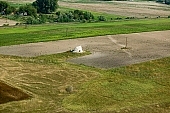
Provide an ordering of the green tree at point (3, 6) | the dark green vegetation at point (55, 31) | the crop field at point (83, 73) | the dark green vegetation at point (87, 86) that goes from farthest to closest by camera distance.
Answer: the green tree at point (3, 6) → the dark green vegetation at point (55, 31) → the crop field at point (83, 73) → the dark green vegetation at point (87, 86)

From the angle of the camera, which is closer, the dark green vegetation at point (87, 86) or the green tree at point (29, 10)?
the dark green vegetation at point (87, 86)

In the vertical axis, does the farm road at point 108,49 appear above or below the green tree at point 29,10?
below

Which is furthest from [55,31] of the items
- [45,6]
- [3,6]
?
[45,6]

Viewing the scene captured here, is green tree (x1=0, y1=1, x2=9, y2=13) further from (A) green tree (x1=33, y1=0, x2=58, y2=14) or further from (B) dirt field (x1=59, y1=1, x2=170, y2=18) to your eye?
(B) dirt field (x1=59, y1=1, x2=170, y2=18)

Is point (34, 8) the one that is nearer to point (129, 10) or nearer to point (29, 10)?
point (29, 10)

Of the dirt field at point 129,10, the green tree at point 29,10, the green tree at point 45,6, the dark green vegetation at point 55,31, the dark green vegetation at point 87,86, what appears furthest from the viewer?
the dirt field at point 129,10

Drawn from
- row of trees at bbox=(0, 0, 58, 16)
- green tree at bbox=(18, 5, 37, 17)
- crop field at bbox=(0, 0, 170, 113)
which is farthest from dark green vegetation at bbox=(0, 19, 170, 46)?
row of trees at bbox=(0, 0, 58, 16)

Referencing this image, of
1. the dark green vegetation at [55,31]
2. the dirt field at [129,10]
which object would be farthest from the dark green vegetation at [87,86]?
the dirt field at [129,10]

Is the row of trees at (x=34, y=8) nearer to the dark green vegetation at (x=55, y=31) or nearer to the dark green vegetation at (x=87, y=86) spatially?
the dark green vegetation at (x=55, y=31)

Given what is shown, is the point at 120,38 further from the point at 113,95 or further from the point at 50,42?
the point at 113,95
